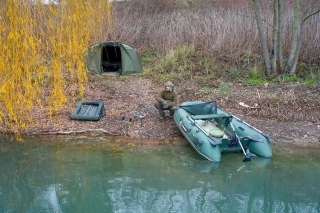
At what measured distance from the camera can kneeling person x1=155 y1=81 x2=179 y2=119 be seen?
25.0 feet

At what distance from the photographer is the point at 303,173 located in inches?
229

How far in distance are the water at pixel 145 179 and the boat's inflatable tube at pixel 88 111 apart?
78 centimetres

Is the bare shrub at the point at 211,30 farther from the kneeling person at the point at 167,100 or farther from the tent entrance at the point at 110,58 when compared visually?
the kneeling person at the point at 167,100

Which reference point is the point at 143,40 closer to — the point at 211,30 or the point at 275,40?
the point at 211,30

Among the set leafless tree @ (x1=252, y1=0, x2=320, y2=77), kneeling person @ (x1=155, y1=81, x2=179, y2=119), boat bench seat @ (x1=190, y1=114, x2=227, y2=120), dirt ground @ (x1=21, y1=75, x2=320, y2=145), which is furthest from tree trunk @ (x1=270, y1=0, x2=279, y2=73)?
boat bench seat @ (x1=190, y1=114, x2=227, y2=120)

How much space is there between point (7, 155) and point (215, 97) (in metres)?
5.34

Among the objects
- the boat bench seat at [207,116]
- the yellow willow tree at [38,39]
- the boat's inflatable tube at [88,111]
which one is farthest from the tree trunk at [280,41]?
the yellow willow tree at [38,39]

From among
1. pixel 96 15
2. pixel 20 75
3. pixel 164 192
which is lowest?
pixel 164 192

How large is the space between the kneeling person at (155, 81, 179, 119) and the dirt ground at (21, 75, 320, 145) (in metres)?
0.33

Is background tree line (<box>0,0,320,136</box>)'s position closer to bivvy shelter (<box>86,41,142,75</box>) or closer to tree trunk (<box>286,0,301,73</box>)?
tree trunk (<box>286,0,301,73</box>)

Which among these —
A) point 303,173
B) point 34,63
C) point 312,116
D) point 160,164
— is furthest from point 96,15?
point 312,116

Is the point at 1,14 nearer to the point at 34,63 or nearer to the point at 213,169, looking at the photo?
the point at 34,63

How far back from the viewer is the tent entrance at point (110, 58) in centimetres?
1162

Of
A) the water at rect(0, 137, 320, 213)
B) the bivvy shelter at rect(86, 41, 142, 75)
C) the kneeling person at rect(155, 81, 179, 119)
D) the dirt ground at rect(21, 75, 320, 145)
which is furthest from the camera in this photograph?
the bivvy shelter at rect(86, 41, 142, 75)
